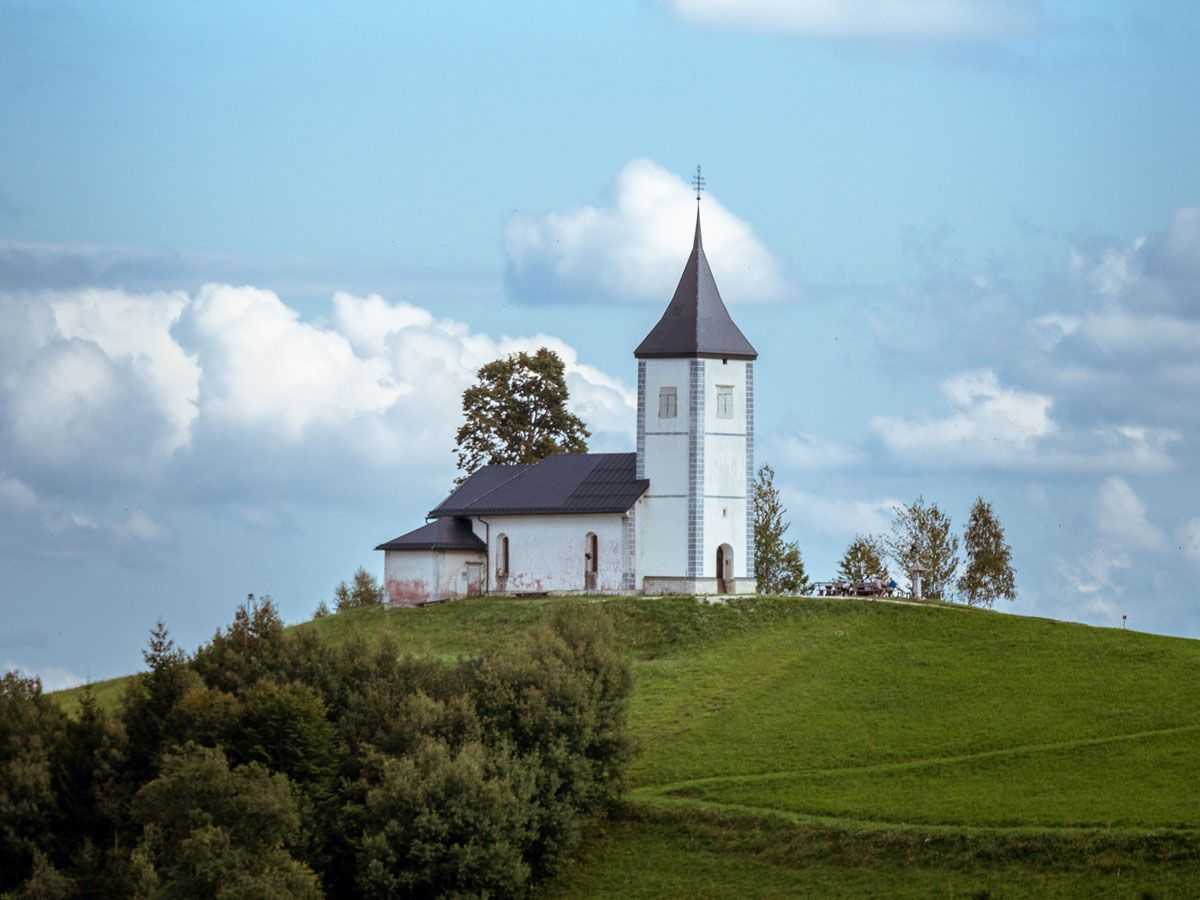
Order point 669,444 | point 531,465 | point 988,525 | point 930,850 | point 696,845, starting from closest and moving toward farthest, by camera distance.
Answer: point 930,850 < point 696,845 < point 669,444 < point 531,465 < point 988,525

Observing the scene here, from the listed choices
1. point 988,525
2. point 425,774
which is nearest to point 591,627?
point 425,774

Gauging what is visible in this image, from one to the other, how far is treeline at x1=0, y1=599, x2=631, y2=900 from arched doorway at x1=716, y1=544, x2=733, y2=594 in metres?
14.2

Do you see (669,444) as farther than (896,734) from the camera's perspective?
Yes

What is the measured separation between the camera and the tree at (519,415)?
86.9m

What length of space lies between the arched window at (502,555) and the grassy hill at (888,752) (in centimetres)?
393

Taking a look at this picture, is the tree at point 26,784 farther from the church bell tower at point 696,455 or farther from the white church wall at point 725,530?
the white church wall at point 725,530

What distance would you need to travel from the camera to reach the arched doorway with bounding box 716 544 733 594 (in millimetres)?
73562

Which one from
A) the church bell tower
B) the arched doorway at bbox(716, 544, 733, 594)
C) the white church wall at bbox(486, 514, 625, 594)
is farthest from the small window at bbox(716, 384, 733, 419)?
the white church wall at bbox(486, 514, 625, 594)

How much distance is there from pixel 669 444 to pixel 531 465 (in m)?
8.02

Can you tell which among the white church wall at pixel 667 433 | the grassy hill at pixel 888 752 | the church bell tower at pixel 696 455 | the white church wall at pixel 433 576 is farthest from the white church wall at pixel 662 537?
the white church wall at pixel 433 576

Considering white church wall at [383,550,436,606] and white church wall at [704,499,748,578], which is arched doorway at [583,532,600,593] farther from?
white church wall at [383,550,436,606]

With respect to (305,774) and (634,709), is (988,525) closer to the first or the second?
(634,709)

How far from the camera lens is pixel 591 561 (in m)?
74.0

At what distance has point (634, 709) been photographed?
2399 inches
